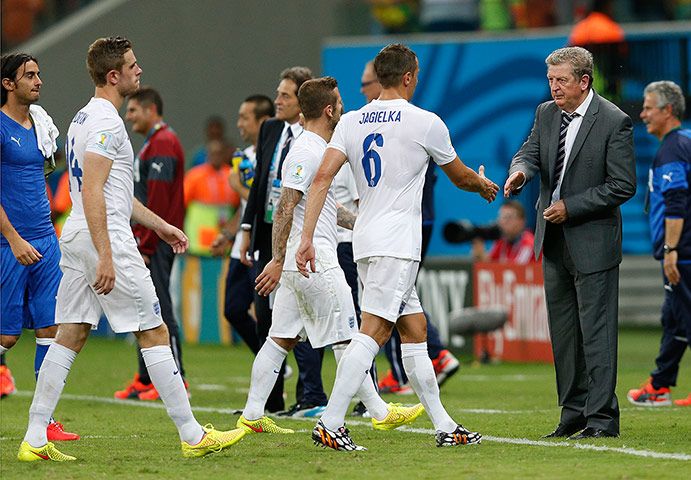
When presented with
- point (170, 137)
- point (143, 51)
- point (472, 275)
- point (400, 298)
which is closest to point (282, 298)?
point (400, 298)

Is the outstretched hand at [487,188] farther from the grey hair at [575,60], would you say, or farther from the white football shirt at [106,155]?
the white football shirt at [106,155]

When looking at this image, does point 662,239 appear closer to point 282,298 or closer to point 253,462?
point 282,298

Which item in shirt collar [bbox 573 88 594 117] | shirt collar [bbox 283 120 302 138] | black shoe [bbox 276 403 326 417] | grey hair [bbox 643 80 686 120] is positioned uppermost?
grey hair [bbox 643 80 686 120]

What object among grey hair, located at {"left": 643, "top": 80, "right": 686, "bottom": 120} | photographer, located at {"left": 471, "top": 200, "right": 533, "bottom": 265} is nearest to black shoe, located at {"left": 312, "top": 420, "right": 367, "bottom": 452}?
grey hair, located at {"left": 643, "top": 80, "right": 686, "bottom": 120}

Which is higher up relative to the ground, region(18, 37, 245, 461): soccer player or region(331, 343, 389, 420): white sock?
region(18, 37, 245, 461): soccer player

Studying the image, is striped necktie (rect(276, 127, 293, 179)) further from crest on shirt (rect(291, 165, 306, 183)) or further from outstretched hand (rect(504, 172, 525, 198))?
outstretched hand (rect(504, 172, 525, 198))

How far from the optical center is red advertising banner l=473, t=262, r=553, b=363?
1388 cm

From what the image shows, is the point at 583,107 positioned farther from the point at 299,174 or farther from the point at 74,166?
the point at 74,166

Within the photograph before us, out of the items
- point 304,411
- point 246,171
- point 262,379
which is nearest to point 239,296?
point 246,171

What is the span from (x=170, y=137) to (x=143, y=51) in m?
13.3

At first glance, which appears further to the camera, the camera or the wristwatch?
the camera

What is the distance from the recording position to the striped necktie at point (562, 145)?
24.6 feet

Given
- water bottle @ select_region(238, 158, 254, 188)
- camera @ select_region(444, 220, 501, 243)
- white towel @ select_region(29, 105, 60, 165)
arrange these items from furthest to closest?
camera @ select_region(444, 220, 501, 243), water bottle @ select_region(238, 158, 254, 188), white towel @ select_region(29, 105, 60, 165)

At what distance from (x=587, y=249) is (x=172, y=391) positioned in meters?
2.61
